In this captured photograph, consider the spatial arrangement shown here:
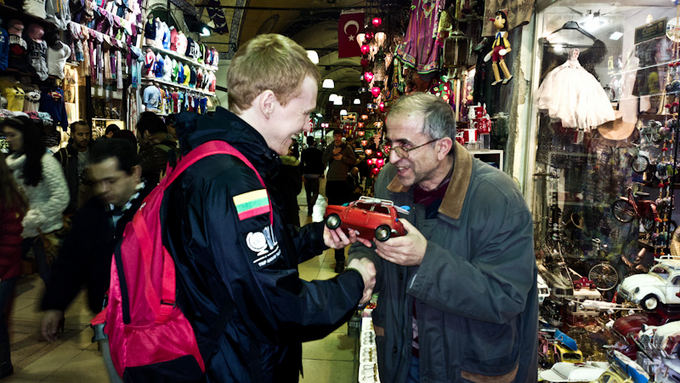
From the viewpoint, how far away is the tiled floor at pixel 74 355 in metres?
3.72

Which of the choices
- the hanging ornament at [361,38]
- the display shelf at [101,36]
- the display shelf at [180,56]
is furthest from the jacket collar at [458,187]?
the hanging ornament at [361,38]

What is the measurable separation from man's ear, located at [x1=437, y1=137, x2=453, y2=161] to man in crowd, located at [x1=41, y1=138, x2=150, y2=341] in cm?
194

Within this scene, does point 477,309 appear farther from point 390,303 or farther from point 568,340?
point 568,340

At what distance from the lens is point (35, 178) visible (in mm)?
3689

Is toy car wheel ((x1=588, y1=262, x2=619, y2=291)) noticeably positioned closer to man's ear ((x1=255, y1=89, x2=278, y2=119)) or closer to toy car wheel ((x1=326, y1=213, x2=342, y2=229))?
toy car wheel ((x1=326, y1=213, x2=342, y2=229))

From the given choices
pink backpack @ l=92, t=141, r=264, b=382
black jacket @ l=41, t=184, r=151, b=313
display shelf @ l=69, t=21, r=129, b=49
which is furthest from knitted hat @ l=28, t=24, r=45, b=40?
pink backpack @ l=92, t=141, r=264, b=382

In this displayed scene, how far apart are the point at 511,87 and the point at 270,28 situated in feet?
53.1

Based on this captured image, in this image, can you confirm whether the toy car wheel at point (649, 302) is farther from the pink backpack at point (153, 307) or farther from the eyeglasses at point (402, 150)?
the pink backpack at point (153, 307)

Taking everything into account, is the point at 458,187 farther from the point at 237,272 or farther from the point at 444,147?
the point at 237,272

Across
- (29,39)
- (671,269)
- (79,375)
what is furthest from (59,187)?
(671,269)

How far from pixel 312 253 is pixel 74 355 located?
3256 mm

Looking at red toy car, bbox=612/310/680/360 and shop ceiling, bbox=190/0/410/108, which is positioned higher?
shop ceiling, bbox=190/0/410/108

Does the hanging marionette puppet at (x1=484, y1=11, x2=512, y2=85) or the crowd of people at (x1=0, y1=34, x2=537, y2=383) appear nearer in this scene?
the crowd of people at (x1=0, y1=34, x2=537, y2=383)

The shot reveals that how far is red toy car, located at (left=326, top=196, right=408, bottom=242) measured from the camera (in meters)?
1.54
